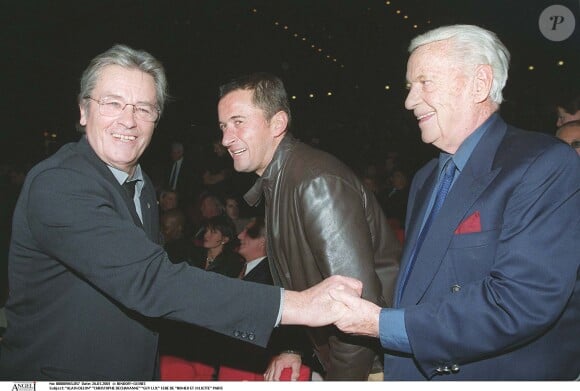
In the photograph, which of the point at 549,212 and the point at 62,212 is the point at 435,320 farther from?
the point at 62,212

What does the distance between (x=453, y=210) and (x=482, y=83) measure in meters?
0.56

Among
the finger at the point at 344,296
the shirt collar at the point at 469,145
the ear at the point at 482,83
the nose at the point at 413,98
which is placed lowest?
the finger at the point at 344,296

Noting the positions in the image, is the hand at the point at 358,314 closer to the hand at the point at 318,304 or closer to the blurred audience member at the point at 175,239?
the hand at the point at 318,304

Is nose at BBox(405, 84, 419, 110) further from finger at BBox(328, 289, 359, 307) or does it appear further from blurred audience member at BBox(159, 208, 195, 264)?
blurred audience member at BBox(159, 208, 195, 264)

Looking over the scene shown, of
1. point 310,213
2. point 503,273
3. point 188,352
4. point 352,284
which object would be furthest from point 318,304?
point 188,352

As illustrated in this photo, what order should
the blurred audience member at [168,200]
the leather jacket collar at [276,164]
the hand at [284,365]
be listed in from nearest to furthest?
1. the leather jacket collar at [276,164]
2. the hand at [284,365]
3. the blurred audience member at [168,200]

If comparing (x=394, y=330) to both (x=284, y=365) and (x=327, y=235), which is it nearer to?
(x=327, y=235)

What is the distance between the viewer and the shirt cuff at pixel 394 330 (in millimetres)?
1877

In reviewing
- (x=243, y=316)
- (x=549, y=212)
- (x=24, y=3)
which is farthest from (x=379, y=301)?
(x=24, y=3)

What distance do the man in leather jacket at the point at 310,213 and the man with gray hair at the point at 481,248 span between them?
27 centimetres

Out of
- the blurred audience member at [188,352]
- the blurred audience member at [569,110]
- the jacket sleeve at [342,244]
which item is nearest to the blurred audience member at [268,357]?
the blurred audience member at [188,352]

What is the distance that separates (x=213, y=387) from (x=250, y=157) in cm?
129

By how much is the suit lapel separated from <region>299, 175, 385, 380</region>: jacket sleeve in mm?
315

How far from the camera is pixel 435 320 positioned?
1.78m
